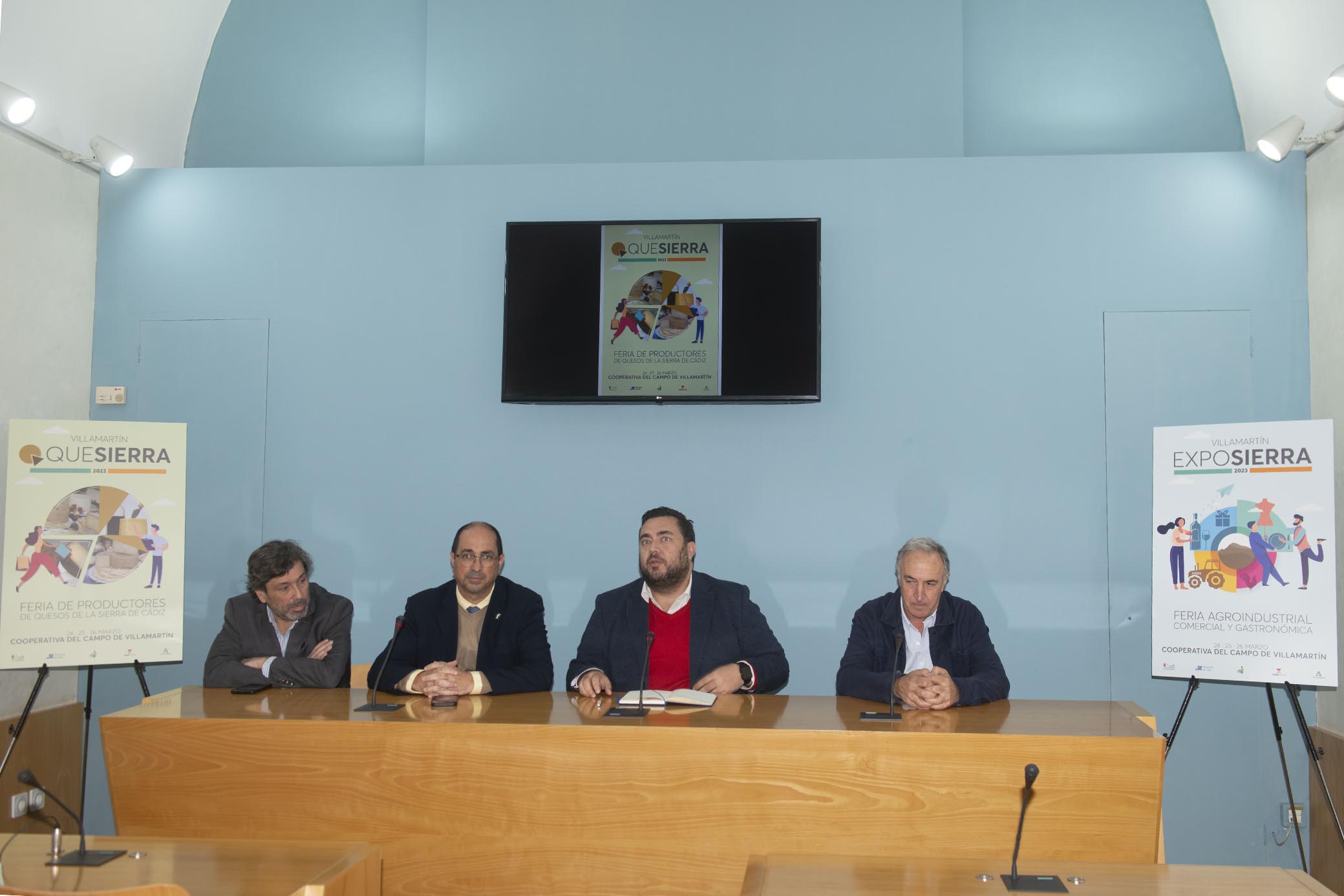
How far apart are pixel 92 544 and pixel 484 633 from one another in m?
1.33

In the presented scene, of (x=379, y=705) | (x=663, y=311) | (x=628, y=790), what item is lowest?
(x=628, y=790)

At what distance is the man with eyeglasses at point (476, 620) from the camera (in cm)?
373

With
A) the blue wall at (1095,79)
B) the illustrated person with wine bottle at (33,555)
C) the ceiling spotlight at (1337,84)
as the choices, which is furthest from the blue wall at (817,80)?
the illustrated person with wine bottle at (33,555)

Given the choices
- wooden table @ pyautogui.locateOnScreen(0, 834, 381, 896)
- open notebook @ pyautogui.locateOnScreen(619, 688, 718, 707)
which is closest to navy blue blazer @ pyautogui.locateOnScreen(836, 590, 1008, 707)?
open notebook @ pyautogui.locateOnScreen(619, 688, 718, 707)

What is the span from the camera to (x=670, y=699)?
3.11m

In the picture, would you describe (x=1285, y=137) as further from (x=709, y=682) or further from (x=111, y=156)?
(x=111, y=156)

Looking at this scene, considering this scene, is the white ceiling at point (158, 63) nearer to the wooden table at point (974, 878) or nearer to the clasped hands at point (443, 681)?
the clasped hands at point (443, 681)

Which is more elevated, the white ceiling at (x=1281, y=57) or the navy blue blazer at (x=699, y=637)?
the white ceiling at (x=1281, y=57)

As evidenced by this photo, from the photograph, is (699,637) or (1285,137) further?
(1285,137)

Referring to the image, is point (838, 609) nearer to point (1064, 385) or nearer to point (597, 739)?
point (1064, 385)

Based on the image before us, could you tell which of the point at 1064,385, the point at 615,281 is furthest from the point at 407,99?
the point at 1064,385

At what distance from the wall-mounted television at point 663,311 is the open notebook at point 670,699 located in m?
1.53

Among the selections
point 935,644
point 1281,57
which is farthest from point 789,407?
point 1281,57

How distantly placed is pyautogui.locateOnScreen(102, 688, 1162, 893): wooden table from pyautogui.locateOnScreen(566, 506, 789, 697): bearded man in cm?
79
